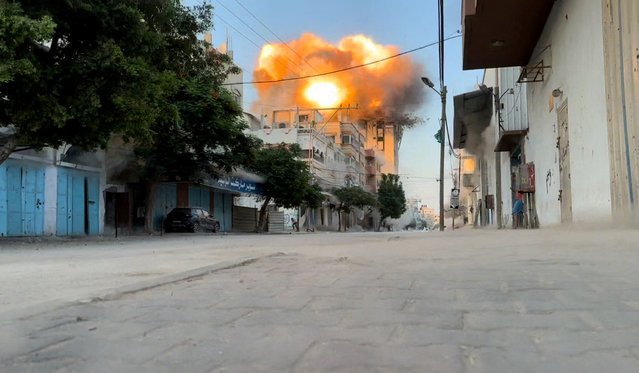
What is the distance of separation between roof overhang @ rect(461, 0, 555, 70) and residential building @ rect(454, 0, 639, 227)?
0.03 metres

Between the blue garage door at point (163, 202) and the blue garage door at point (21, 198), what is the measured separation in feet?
26.3

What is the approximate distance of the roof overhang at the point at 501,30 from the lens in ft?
42.6

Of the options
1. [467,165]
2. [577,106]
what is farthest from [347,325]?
[467,165]

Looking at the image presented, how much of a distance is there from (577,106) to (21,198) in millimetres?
18123

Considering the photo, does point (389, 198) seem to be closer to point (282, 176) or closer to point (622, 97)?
point (282, 176)

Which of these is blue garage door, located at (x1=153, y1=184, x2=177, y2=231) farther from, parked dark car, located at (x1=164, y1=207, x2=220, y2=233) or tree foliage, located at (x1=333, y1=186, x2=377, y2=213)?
tree foliage, located at (x1=333, y1=186, x2=377, y2=213)

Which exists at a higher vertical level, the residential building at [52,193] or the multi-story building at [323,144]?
the multi-story building at [323,144]

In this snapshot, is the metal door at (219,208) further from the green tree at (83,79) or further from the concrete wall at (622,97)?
the concrete wall at (622,97)

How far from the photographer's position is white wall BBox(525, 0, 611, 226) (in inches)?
393

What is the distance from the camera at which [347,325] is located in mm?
2869

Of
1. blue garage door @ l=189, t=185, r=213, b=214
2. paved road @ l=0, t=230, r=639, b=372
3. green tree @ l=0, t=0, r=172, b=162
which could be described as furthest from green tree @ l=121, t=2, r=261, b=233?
paved road @ l=0, t=230, r=639, b=372

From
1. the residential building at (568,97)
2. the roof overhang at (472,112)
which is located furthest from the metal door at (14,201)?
the roof overhang at (472,112)

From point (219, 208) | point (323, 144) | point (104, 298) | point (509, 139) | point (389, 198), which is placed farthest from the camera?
point (389, 198)

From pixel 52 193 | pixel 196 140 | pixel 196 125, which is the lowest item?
pixel 52 193
